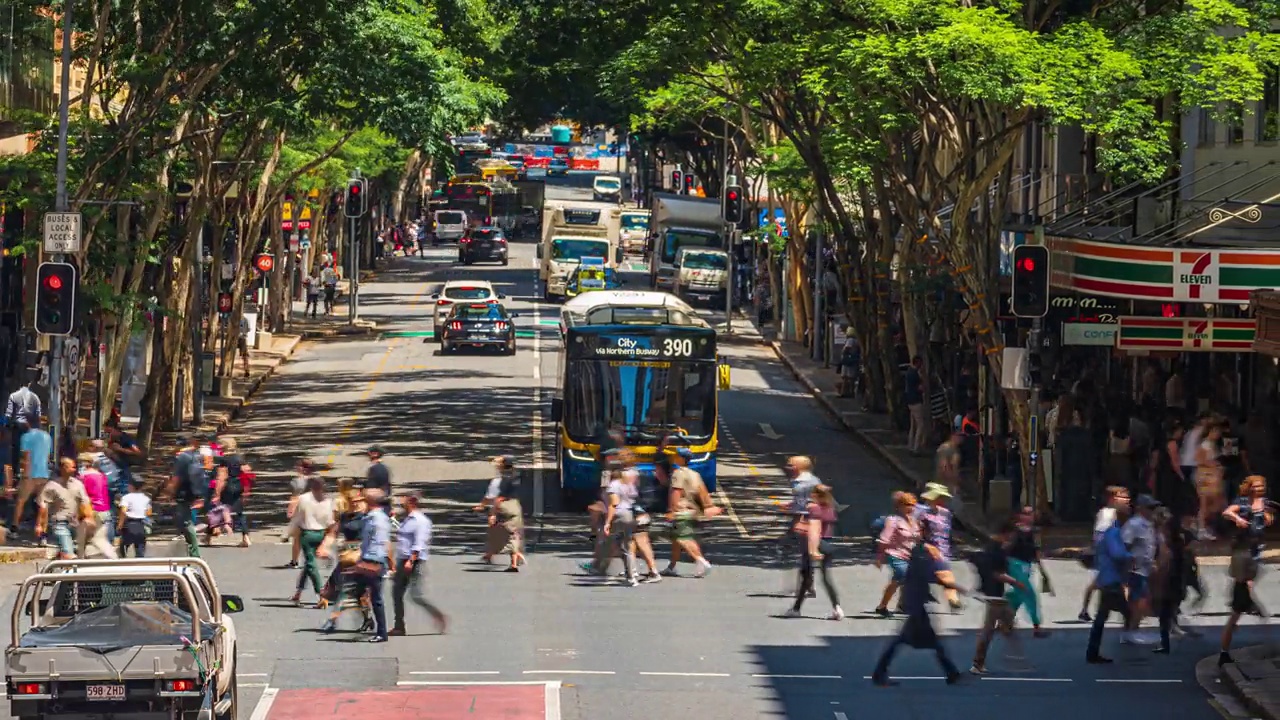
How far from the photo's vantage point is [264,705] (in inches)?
704

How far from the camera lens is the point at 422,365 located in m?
54.7

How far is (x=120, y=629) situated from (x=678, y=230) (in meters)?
62.4

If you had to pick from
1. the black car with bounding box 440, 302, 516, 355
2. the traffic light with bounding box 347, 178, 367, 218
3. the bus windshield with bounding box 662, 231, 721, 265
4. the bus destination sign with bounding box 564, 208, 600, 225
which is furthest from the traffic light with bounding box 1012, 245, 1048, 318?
the bus destination sign with bounding box 564, 208, 600, 225

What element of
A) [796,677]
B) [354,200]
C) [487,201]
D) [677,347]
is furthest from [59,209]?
[487,201]

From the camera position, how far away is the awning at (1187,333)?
2989 cm

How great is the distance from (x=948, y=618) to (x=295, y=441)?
2029 cm

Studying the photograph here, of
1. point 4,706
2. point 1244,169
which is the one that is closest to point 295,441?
point 1244,169

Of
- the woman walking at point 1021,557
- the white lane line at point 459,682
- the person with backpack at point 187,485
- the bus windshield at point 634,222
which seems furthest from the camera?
the bus windshield at point 634,222

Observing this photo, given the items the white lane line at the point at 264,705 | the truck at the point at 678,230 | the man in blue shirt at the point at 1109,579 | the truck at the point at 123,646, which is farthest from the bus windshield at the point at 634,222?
the truck at the point at 123,646

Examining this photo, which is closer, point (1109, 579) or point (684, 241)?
point (1109, 579)

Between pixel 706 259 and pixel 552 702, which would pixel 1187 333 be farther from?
pixel 706 259

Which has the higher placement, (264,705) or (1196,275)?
(1196,275)

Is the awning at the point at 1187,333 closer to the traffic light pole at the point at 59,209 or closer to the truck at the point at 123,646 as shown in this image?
the traffic light pole at the point at 59,209

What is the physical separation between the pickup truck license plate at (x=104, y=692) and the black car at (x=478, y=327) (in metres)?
A: 41.8
